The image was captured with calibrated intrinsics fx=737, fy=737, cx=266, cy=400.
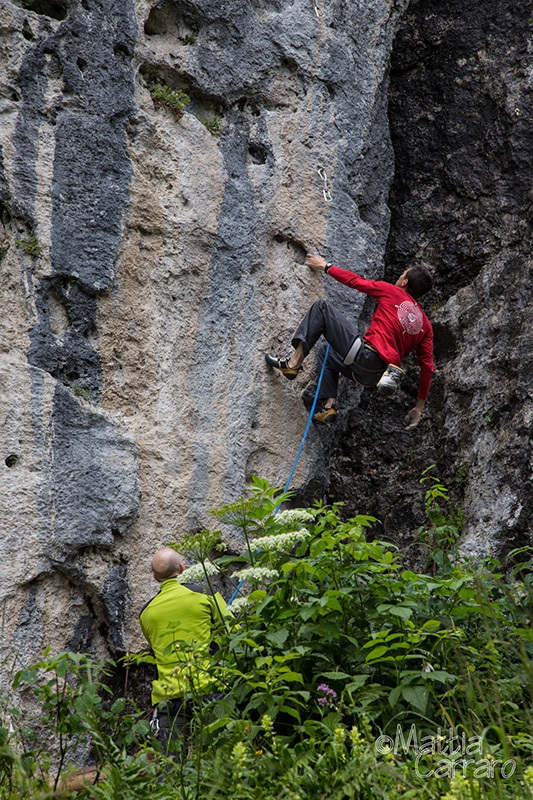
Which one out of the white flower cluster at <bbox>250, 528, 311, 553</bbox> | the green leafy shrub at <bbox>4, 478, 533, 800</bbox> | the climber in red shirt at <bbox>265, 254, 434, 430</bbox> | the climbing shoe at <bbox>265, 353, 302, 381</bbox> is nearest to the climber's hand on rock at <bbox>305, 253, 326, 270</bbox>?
the climber in red shirt at <bbox>265, 254, 434, 430</bbox>

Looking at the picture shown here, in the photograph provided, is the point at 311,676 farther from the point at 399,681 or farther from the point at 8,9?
the point at 8,9

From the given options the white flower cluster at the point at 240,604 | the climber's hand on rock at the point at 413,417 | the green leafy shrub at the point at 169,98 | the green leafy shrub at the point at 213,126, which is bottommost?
the climber's hand on rock at the point at 413,417

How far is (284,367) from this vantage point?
582 cm

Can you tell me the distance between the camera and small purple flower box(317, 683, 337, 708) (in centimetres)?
251

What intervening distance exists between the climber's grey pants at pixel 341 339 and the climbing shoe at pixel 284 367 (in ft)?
0.56

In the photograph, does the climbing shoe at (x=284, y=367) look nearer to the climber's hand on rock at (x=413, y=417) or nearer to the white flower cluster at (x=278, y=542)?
the climber's hand on rock at (x=413, y=417)

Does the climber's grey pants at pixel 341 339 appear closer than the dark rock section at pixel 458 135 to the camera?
Yes

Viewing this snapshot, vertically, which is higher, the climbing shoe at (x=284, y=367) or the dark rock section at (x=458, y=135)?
the dark rock section at (x=458, y=135)

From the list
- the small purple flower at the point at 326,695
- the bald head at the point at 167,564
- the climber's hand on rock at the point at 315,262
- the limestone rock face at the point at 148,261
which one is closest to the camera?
the small purple flower at the point at 326,695

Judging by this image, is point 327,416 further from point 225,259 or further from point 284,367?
point 225,259

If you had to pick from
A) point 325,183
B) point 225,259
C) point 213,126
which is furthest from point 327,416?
point 213,126

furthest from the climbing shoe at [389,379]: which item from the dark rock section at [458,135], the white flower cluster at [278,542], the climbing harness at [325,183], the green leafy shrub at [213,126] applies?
the white flower cluster at [278,542]

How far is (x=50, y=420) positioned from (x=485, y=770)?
356 centimetres

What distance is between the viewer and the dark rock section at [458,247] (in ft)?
21.3
